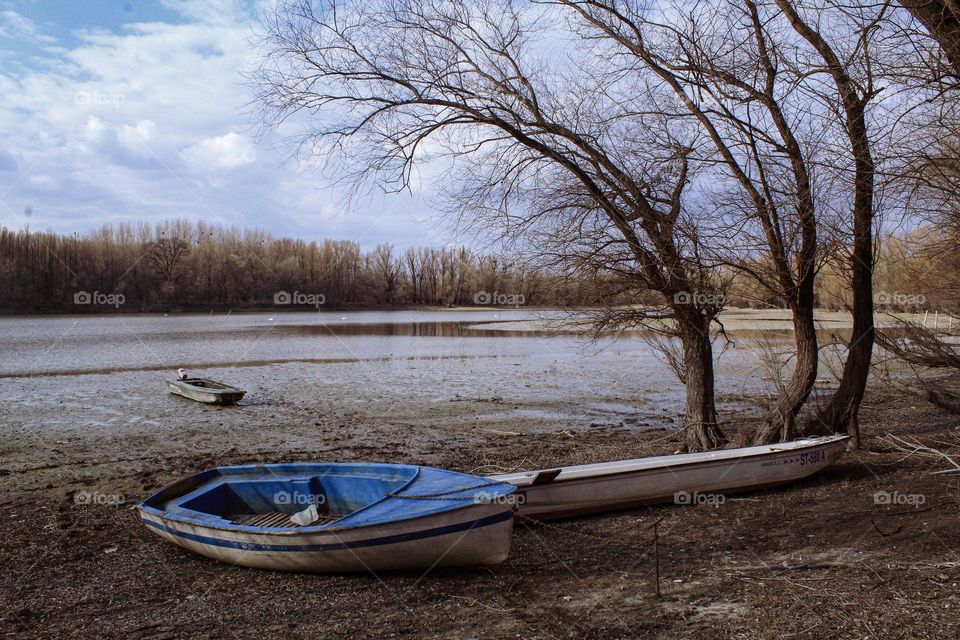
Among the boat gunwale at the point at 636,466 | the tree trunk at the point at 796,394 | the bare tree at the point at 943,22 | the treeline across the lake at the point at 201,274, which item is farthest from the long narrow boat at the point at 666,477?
the treeline across the lake at the point at 201,274

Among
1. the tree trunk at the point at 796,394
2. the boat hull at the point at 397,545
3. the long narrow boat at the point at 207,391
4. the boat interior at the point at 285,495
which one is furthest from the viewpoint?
the long narrow boat at the point at 207,391

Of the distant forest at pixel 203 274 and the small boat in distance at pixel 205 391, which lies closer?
the small boat in distance at pixel 205 391

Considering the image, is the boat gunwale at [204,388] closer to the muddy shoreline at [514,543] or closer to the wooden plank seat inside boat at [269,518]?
the muddy shoreline at [514,543]

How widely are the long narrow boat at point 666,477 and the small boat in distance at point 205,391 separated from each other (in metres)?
11.9

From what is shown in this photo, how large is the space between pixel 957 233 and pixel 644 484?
4557 millimetres

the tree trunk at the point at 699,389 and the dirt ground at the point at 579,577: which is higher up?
the tree trunk at the point at 699,389

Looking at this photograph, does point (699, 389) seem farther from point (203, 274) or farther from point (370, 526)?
point (203, 274)

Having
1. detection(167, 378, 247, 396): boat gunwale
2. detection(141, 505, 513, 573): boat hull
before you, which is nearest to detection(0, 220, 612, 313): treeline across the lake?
detection(167, 378, 247, 396): boat gunwale

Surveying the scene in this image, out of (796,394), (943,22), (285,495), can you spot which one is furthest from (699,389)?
(285,495)

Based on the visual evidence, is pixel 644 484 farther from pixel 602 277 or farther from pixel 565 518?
pixel 602 277

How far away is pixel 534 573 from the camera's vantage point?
669 cm

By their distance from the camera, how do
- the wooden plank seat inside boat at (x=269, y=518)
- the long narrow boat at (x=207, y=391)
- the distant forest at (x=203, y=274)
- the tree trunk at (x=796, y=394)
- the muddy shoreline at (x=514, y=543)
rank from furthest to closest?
1. the distant forest at (x=203, y=274)
2. the long narrow boat at (x=207, y=391)
3. the tree trunk at (x=796, y=394)
4. the wooden plank seat inside boat at (x=269, y=518)
5. the muddy shoreline at (x=514, y=543)

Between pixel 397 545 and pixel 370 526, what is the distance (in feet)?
0.99

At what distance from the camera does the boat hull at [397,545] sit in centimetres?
646
